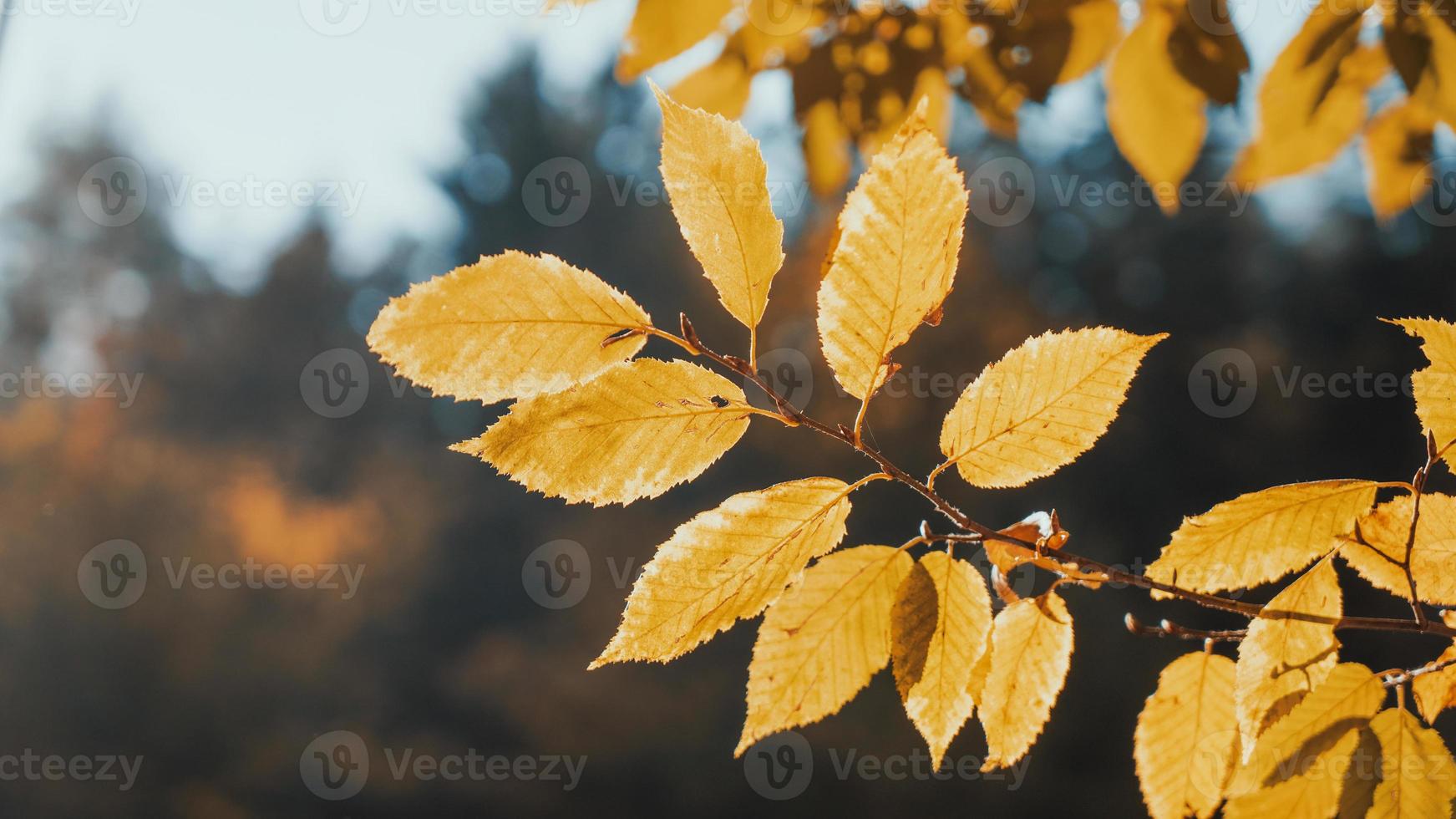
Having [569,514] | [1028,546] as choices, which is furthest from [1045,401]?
[569,514]

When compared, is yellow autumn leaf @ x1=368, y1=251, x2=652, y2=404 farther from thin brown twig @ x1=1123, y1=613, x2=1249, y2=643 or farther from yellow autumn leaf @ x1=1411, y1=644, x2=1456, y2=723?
yellow autumn leaf @ x1=1411, y1=644, x2=1456, y2=723

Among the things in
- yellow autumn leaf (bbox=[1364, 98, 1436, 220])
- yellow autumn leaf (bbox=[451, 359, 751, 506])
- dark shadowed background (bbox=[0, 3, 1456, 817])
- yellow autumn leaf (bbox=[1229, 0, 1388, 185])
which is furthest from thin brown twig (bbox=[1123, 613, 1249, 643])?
dark shadowed background (bbox=[0, 3, 1456, 817])

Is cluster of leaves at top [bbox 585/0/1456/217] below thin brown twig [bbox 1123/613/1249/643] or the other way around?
the other way around

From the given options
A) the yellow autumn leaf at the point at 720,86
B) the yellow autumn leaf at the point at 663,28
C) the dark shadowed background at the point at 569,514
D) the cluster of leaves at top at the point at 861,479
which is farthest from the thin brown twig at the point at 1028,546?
the dark shadowed background at the point at 569,514

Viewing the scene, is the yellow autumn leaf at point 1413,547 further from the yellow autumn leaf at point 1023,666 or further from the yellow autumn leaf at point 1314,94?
the yellow autumn leaf at point 1314,94

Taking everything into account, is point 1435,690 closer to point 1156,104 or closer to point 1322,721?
point 1322,721
